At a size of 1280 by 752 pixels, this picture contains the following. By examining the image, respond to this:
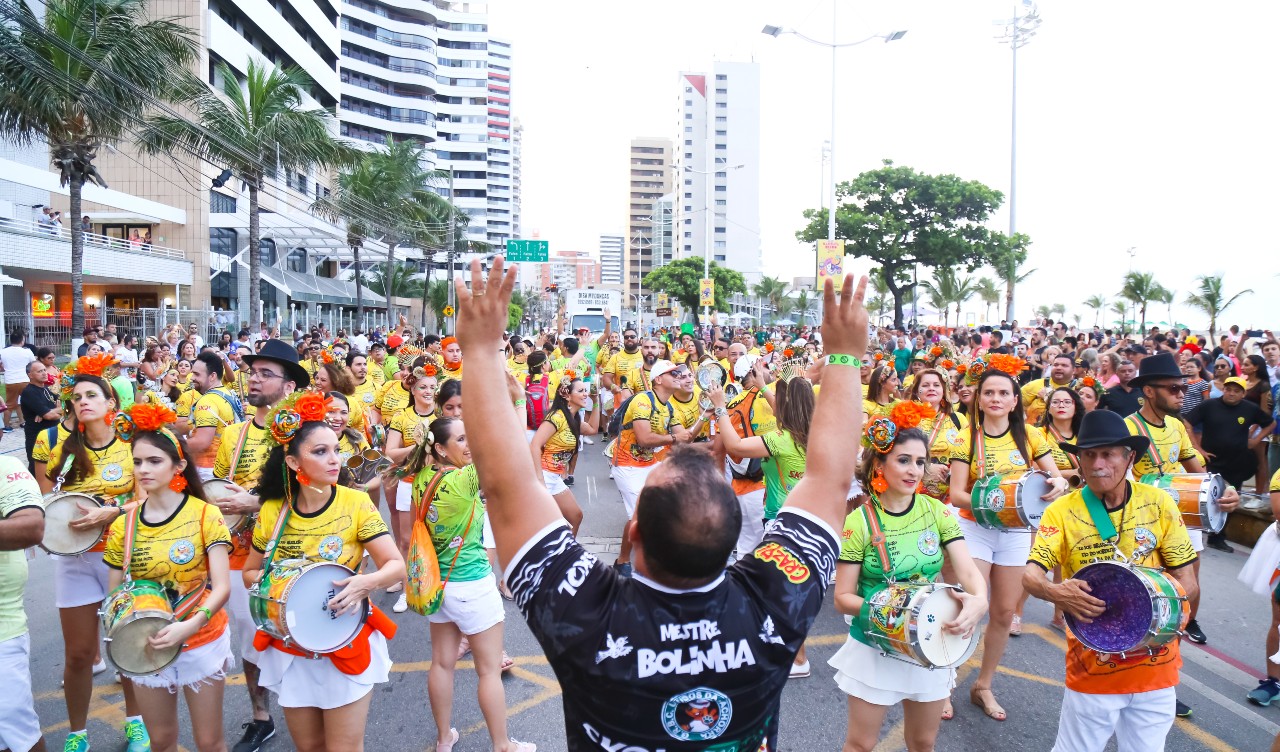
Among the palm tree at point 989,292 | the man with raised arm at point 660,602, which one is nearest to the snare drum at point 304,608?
the man with raised arm at point 660,602

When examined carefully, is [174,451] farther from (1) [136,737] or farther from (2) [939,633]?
(2) [939,633]

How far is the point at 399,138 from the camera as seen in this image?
266ft

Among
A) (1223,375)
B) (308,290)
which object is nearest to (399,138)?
(308,290)

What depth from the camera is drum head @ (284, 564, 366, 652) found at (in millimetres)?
3318

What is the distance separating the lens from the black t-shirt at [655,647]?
1611 millimetres

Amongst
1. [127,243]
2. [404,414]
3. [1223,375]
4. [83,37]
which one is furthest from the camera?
[127,243]

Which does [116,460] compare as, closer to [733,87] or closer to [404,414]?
[404,414]

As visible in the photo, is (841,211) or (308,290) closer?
(841,211)

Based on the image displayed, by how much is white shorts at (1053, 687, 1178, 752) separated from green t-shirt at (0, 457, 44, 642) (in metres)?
4.81

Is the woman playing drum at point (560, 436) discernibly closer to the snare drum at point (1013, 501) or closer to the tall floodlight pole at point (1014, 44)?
the snare drum at point (1013, 501)

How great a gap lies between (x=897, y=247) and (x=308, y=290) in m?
35.1

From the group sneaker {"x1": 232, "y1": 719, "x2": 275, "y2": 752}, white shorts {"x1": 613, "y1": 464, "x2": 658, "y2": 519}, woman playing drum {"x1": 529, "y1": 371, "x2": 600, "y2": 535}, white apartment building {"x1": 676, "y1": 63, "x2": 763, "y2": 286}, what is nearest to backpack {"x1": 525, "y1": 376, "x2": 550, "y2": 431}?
woman playing drum {"x1": 529, "y1": 371, "x2": 600, "y2": 535}

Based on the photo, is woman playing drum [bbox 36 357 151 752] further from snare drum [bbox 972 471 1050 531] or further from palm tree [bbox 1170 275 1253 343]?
palm tree [bbox 1170 275 1253 343]

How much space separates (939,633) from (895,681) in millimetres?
406
